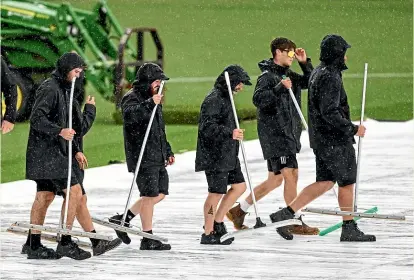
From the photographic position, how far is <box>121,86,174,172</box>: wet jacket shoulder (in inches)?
547

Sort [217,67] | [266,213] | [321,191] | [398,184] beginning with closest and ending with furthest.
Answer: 1. [321,191]
2. [266,213]
3. [398,184]
4. [217,67]

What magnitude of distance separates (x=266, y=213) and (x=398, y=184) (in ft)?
8.84

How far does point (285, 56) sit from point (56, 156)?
8.20 feet

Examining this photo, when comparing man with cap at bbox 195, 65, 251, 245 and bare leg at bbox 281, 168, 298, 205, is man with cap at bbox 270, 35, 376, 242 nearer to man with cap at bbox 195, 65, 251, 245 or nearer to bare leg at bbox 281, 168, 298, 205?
bare leg at bbox 281, 168, 298, 205

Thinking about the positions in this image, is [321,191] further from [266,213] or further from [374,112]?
[374,112]

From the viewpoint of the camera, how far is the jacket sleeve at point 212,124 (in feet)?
45.8

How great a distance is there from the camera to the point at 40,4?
92.2 ft

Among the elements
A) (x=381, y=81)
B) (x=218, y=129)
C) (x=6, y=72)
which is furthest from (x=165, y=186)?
(x=381, y=81)

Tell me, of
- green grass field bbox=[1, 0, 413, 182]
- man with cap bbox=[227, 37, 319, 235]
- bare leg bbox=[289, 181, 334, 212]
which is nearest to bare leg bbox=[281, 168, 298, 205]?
man with cap bbox=[227, 37, 319, 235]

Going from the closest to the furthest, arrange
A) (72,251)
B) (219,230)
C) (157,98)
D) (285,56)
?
1. (72,251)
2. (157,98)
3. (219,230)
4. (285,56)

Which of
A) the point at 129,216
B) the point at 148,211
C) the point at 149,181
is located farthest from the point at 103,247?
the point at 129,216

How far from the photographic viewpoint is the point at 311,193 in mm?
14422

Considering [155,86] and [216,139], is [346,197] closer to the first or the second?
[216,139]

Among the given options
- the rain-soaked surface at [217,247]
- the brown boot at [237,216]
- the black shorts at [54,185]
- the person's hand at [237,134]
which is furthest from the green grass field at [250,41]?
the black shorts at [54,185]
